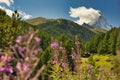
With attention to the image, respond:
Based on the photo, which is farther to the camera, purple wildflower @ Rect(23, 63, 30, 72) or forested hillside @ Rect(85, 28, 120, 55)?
forested hillside @ Rect(85, 28, 120, 55)

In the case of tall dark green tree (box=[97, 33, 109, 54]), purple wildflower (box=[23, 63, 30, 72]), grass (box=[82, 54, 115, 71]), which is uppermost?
tall dark green tree (box=[97, 33, 109, 54])

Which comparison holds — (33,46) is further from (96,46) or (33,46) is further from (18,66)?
(96,46)

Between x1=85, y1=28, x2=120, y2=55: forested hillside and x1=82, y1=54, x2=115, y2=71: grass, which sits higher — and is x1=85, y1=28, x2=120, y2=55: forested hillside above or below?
above

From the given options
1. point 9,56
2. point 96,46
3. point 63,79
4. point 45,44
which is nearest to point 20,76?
point 9,56

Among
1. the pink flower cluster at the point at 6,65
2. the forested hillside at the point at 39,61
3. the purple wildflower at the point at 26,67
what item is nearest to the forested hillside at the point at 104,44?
the forested hillside at the point at 39,61

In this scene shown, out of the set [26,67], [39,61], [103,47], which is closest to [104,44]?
[103,47]

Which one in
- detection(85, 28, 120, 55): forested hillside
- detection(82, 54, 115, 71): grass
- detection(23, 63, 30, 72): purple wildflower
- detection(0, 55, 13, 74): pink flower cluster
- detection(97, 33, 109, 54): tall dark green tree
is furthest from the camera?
detection(97, 33, 109, 54): tall dark green tree

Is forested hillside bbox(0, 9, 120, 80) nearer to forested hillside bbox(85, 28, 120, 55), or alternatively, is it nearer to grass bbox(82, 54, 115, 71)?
grass bbox(82, 54, 115, 71)

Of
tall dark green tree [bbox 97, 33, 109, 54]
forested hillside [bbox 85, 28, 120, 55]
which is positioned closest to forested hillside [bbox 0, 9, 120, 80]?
forested hillside [bbox 85, 28, 120, 55]

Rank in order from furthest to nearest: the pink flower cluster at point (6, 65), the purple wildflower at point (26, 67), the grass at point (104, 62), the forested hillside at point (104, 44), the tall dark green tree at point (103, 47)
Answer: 1. the tall dark green tree at point (103, 47)
2. the forested hillside at point (104, 44)
3. the grass at point (104, 62)
4. the pink flower cluster at point (6, 65)
5. the purple wildflower at point (26, 67)

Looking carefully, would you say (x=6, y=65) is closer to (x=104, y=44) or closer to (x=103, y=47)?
(x=103, y=47)

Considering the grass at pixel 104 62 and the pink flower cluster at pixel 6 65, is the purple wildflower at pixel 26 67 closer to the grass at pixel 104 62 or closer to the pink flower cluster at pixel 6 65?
the pink flower cluster at pixel 6 65

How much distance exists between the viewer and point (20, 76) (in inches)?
91.3

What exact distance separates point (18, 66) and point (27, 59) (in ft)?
0.30
